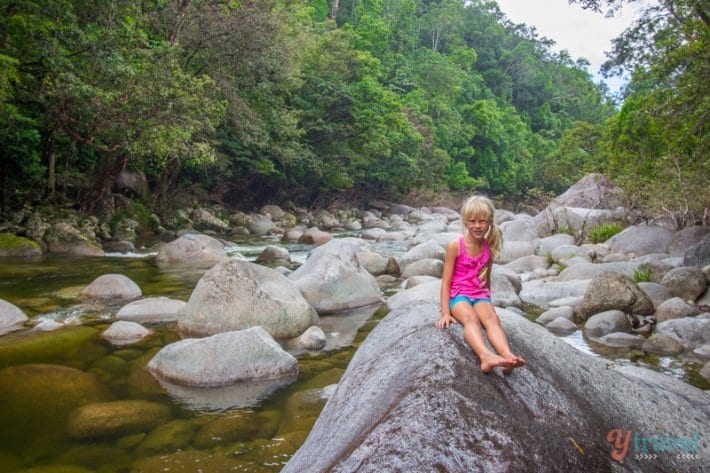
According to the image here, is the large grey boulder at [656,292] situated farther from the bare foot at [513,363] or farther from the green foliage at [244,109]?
the bare foot at [513,363]

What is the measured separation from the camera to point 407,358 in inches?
120

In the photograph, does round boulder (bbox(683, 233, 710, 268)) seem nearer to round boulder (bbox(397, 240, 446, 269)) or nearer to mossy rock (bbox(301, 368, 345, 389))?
round boulder (bbox(397, 240, 446, 269))

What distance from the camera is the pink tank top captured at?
3547 millimetres

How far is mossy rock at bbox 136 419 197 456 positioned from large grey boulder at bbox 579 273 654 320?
6.89 meters

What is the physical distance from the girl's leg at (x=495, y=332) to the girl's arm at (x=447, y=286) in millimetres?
173

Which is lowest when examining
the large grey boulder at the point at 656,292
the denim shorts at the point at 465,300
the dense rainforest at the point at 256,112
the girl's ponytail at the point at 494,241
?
the large grey boulder at the point at 656,292

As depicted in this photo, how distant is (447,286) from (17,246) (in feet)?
48.4

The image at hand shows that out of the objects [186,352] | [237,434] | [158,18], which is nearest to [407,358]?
[237,434]

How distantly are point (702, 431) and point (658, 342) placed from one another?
4607mm

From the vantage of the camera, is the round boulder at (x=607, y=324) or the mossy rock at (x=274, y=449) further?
the round boulder at (x=607, y=324)

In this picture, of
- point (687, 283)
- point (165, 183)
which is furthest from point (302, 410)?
point (165, 183)

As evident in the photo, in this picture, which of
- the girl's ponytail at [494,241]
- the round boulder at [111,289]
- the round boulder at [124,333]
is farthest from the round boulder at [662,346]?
the round boulder at [111,289]

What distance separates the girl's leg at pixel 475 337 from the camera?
2805 mm

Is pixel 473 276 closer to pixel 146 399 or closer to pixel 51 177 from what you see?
pixel 146 399
